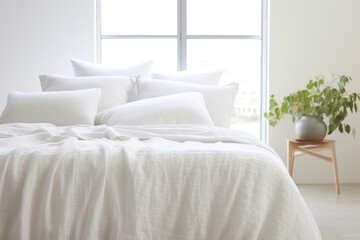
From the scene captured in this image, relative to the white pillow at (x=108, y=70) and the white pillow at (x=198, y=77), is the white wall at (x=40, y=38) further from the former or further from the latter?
the white pillow at (x=198, y=77)

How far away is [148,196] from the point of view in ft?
6.68

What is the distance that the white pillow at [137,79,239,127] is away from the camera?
13.1ft

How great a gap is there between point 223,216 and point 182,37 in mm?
3393

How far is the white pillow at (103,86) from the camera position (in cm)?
404

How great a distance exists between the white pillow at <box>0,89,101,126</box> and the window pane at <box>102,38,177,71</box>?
157 cm

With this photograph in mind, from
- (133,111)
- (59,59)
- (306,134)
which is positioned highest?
(59,59)

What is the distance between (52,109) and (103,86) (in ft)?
1.79

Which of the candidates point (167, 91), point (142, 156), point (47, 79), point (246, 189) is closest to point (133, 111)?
point (167, 91)

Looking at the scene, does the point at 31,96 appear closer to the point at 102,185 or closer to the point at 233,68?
the point at 102,185

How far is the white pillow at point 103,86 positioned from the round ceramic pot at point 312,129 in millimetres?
1443

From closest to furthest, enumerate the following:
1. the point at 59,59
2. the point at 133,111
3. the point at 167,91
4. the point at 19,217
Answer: the point at 19,217
the point at 133,111
the point at 167,91
the point at 59,59

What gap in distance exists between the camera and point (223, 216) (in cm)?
203

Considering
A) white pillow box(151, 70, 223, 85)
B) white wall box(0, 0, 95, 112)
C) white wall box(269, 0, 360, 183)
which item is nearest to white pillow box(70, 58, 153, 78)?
white pillow box(151, 70, 223, 85)

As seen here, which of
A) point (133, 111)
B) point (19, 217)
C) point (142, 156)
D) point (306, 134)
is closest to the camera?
point (19, 217)
